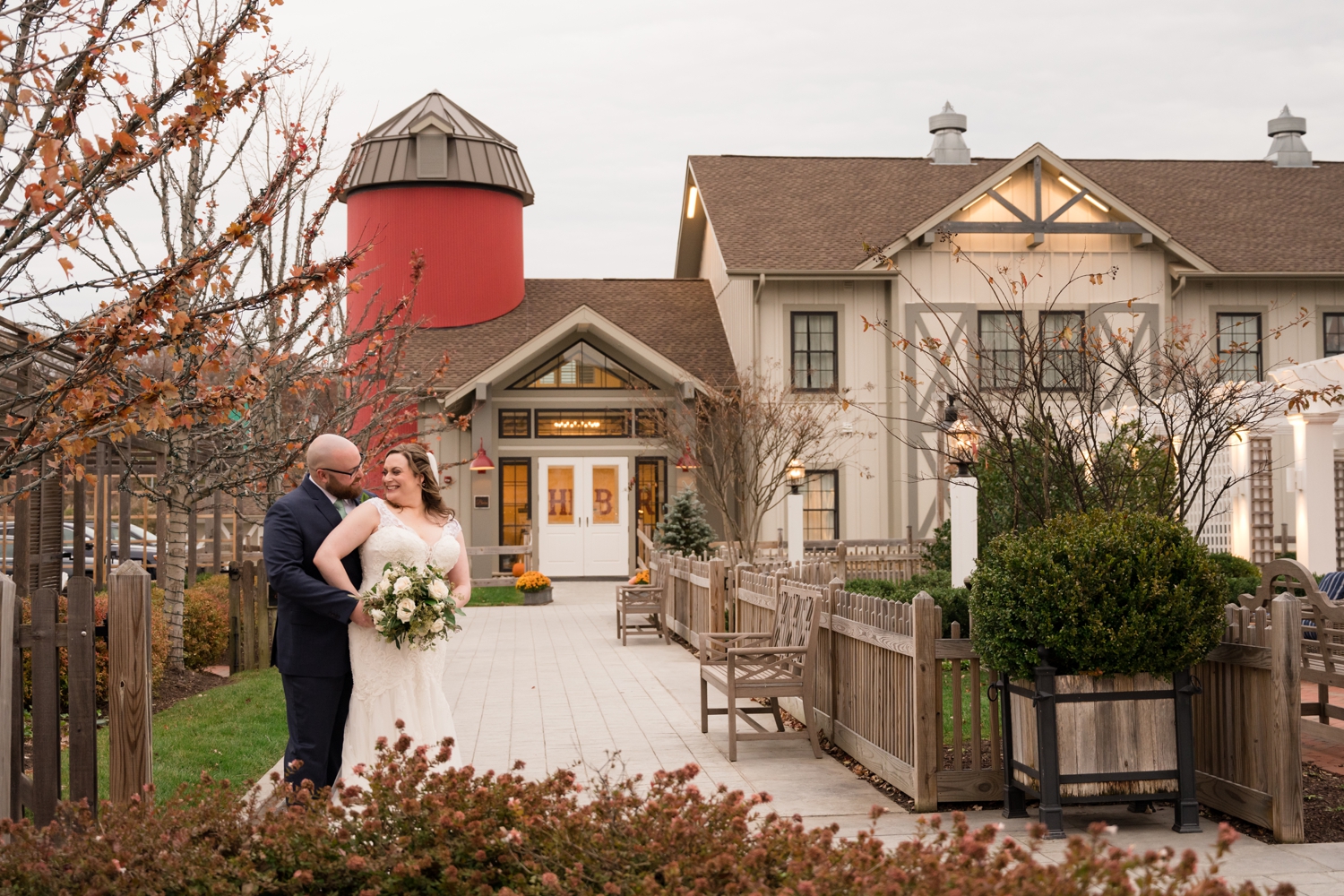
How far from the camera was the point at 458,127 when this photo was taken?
29.8 m

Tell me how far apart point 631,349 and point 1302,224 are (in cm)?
1494

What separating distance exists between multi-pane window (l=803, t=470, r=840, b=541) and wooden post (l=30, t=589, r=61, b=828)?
20.6 meters

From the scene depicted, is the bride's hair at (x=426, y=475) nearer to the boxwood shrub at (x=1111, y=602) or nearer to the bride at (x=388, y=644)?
the bride at (x=388, y=644)

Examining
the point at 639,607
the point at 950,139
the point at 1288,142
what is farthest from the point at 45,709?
the point at 1288,142

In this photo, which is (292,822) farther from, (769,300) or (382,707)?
(769,300)

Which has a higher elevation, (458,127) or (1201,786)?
(458,127)

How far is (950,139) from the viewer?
30844mm

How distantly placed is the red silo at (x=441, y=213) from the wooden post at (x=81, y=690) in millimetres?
23609

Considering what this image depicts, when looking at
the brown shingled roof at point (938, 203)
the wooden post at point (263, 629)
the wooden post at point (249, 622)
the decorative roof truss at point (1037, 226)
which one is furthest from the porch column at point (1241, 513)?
the wooden post at point (249, 622)

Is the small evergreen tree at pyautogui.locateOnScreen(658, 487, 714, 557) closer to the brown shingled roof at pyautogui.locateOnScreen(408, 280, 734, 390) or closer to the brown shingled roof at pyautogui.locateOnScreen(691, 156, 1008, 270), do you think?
the brown shingled roof at pyautogui.locateOnScreen(408, 280, 734, 390)

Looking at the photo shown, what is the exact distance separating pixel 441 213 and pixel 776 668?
72.7 feet

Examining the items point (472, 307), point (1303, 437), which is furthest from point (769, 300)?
point (1303, 437)

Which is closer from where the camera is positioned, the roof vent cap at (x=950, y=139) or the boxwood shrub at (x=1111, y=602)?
the boxwood shrub at (x=1111, y=602)

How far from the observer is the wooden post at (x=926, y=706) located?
23.0 feet
